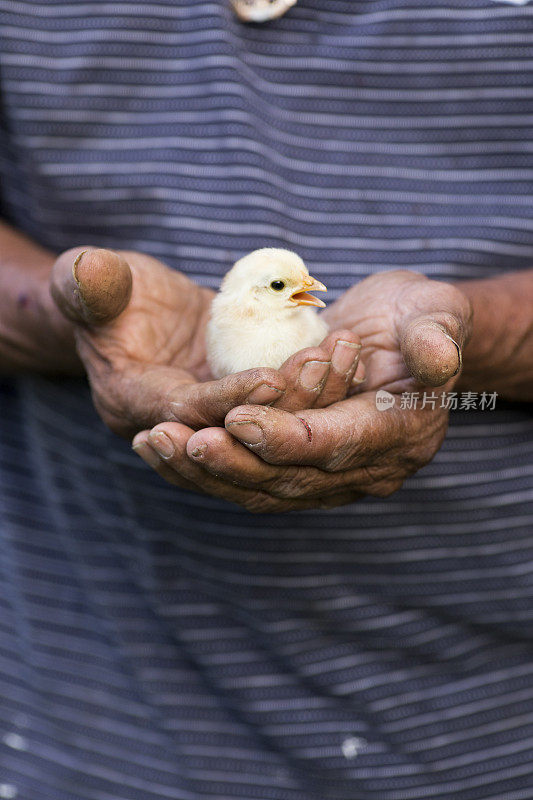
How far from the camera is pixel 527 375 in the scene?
5.54 feet

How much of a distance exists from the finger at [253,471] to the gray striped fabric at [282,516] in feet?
1.43

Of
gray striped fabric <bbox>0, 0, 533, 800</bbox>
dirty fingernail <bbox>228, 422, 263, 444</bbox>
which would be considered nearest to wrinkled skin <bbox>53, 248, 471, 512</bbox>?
dirty fingernail <bbox>228, 422, 263, 444</bbox>

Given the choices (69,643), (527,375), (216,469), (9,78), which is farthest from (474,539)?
(9,78)

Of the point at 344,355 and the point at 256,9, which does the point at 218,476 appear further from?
the point at 256,9

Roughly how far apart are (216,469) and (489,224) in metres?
0.95

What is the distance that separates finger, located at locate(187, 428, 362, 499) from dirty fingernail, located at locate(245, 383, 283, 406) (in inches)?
2.8

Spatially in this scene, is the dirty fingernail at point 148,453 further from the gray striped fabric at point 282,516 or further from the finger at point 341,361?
the gray striped fabric at point 282,516

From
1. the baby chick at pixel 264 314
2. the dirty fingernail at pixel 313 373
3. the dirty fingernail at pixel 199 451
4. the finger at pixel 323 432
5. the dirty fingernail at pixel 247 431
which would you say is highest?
the baby chick at pixel 264 314

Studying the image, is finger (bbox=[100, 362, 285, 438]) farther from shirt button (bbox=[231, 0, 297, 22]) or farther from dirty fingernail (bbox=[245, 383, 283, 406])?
shirt button (bbox=[231, 0, 297, 22])

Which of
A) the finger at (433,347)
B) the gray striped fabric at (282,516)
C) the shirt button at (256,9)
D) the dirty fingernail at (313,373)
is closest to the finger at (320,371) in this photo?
the dirty fingernail at (313,373)

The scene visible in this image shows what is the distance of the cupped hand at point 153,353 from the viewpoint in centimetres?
124

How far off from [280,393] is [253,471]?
14 centimetres

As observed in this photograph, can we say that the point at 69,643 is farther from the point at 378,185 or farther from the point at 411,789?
the point at 378,185

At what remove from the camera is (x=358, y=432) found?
4.00ft
